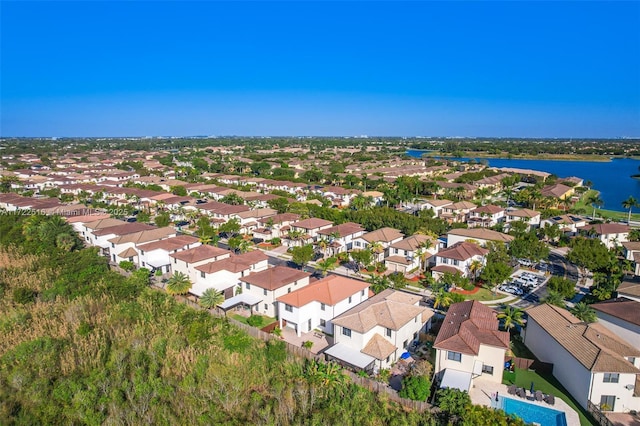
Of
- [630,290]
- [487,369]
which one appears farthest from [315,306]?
[630,290]

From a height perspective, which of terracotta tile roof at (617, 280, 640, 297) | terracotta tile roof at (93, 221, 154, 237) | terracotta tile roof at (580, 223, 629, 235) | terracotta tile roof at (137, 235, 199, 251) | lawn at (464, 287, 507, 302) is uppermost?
terracotta tile roof at (93, 221, 154, 237)

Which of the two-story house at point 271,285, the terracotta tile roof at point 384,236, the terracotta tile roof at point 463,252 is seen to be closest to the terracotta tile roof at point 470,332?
the two-story house at point 271,285

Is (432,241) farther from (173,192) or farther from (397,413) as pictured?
(173,192)

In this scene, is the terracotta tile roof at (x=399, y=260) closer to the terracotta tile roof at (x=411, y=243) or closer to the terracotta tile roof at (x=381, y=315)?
the terracotta tile roof at (x=411, y=243)

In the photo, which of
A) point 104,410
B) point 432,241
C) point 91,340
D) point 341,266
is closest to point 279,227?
point 341,266

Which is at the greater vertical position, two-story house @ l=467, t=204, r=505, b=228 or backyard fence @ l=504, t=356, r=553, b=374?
two-story house @ l=467, t=204, r=505, b=228

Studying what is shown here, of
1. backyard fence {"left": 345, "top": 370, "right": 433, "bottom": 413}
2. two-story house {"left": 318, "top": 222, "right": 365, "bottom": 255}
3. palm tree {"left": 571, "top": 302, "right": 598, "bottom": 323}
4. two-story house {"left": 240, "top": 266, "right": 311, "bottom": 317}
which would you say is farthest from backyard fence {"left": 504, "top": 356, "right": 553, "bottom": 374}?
two-story house {"left": 318, "top": 222, "right": 365, "bottom": 255}

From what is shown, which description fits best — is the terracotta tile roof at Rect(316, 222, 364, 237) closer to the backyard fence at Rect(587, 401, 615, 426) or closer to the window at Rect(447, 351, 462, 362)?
the window at Rect(447, 351, 462, 362)
